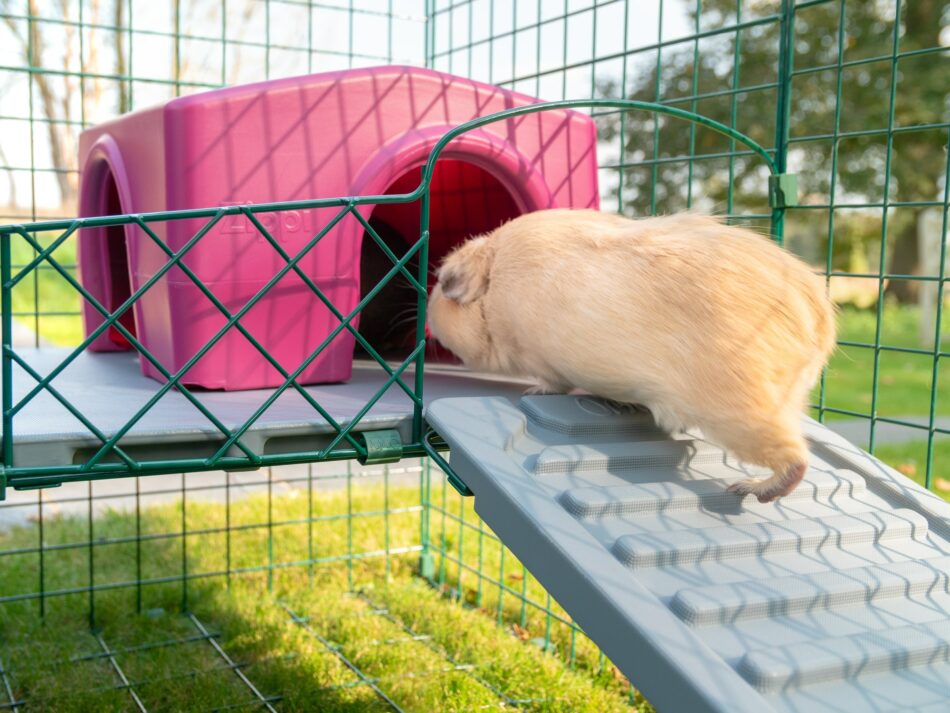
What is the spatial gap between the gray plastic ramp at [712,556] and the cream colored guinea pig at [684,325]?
0.12 meters

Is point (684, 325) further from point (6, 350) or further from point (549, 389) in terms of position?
point (6, 350)

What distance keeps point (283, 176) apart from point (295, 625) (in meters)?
2.09

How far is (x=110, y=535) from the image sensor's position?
4938 millimetres

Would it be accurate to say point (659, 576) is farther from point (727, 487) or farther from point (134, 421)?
point (134, 421)

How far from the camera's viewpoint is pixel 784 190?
2855 mm

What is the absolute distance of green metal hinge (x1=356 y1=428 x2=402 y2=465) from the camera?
2262mm

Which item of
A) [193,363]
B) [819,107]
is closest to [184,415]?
[193,363]

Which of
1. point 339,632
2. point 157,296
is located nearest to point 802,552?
point 157,296

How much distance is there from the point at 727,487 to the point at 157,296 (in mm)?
1726

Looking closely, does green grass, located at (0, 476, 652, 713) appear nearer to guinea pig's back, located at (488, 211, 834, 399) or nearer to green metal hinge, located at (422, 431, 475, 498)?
green metal hinge, located at (422, 431, 475, 498)

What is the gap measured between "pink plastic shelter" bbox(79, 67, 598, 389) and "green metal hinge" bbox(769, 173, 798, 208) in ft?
2.25

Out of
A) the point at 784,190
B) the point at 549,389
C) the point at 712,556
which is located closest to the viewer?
the point at 712,556

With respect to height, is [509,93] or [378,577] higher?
[509,93]

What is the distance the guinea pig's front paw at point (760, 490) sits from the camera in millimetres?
2043
